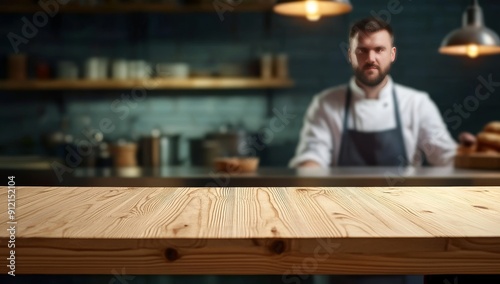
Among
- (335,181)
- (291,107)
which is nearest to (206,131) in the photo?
(291,107)

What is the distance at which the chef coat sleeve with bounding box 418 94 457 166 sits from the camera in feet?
13.1

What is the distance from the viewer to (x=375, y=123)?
394cm

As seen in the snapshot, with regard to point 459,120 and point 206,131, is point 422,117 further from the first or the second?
point 206,131

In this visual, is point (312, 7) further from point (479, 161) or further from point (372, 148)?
point (372, 148)

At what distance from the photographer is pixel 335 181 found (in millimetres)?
2754

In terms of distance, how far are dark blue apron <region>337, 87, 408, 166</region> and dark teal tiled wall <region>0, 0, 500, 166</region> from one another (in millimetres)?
1142

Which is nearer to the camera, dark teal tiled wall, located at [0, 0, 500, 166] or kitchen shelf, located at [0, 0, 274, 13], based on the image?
kitchen shelf, located at [0, 0, 274, 13]

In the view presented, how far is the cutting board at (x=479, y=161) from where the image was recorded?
10.1 ft

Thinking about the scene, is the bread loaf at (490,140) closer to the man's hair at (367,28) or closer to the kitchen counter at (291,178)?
the kitchen counter at (291,178)

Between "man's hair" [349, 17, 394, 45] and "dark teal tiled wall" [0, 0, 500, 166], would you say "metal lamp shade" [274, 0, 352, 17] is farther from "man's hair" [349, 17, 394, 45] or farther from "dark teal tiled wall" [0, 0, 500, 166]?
"dark teal tiled wall" [0, 0, 500, 166]

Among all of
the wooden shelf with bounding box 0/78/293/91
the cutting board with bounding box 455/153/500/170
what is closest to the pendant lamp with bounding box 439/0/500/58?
the cutting board with bounding box 455/153/500/170

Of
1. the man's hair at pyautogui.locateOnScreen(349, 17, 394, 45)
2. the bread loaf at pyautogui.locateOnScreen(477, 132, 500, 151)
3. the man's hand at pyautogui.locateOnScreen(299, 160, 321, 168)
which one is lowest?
the man's hand at pyautogui.locateOnScreen(299, 160, 321, 168)

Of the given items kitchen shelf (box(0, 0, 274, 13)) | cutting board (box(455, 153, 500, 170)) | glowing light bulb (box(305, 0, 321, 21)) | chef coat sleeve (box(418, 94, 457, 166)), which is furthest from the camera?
kitchen shelf (box(0, 0, 274, 13))

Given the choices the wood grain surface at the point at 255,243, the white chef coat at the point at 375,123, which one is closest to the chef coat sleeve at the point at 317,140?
the white chef coat at the point at 375,123
